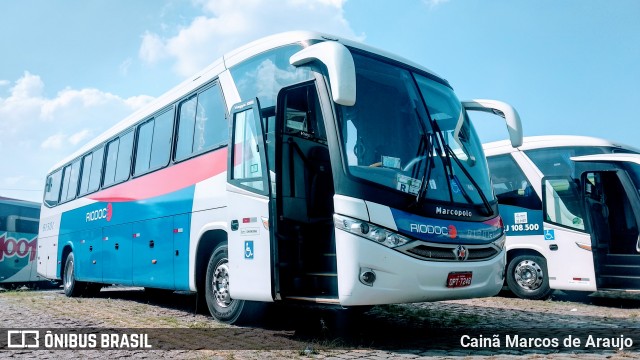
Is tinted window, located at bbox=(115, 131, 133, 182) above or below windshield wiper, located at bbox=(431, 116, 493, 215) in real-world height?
above

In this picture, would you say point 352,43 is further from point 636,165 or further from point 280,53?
point 636,165

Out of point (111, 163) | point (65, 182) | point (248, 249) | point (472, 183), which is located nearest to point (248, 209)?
point (248, 249)

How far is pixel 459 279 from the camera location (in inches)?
222

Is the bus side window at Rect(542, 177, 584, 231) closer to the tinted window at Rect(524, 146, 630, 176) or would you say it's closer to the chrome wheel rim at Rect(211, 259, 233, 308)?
the tinted window at Rect(524, 146, 630, 176)

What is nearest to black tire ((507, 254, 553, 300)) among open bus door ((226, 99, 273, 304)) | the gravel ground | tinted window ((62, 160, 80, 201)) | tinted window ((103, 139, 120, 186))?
the gravel ground

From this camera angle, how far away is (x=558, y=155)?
1153cm

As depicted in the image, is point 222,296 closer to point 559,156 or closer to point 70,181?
point 559,156

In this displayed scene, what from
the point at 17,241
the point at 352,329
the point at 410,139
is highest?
the point at 17,241

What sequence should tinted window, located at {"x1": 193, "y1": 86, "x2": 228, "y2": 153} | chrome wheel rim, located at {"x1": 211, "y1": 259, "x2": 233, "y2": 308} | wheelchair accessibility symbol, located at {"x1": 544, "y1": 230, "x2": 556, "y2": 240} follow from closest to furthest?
chrome wheel rim, located at {"x1": 211, "y1": 259, "x2": 233, "y2": 308}, tinted window, located at {"x1": 193, "y1": 86, "x2": 228, "y2": 153}, wheelchair accessibility symbol, located at {"x1": 544, "y1": 230, "x2": 556, "y2": 240}

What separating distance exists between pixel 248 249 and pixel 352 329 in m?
1.73

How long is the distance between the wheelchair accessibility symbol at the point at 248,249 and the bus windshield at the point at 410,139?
169 centimetres

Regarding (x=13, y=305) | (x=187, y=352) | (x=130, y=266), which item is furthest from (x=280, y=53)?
(x=13, y=305)

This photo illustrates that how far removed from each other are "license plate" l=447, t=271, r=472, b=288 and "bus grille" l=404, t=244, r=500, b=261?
165 millimetres

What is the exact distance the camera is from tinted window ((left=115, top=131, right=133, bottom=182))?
10.9 metres
